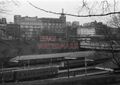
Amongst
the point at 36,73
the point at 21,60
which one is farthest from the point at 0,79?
the point at 21,60

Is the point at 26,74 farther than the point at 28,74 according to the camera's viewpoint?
No

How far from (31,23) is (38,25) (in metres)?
5.33

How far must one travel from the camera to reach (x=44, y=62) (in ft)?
115

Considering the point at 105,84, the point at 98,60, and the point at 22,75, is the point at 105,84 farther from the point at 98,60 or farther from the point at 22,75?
the point at 98,60

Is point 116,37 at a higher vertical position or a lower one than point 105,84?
higher

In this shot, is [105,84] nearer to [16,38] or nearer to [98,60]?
[98,60]

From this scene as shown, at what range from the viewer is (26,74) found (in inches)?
929

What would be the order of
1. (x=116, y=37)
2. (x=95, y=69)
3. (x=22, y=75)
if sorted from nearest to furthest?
1. (x=116, y=37)
2. (x=22, y=75)
3. (x=95, y=69)

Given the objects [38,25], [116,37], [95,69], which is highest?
[38,25]

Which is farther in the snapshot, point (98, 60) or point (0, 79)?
point (98, 60)

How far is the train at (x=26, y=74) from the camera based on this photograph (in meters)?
21.9

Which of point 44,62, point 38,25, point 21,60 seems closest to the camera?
point 21,60

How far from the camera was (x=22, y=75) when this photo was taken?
76.1 feet

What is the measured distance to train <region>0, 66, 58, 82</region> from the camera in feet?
72.0
